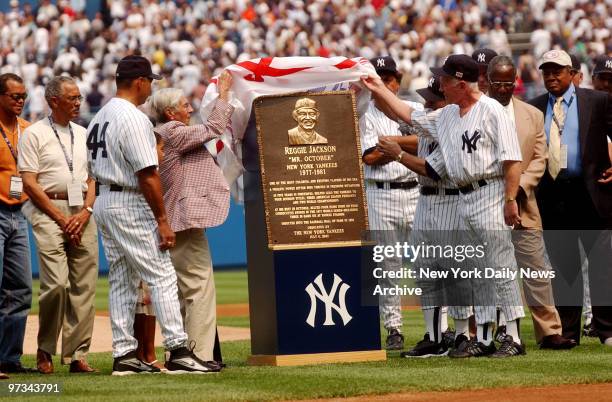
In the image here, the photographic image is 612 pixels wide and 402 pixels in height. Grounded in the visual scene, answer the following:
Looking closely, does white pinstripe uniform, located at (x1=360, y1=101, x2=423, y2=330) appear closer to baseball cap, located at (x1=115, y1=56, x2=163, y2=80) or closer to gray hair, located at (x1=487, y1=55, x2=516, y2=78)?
gray hair, located at (x1=487, y1=55, x2=516, y2=78)

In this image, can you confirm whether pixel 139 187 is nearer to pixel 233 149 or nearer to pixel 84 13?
pixel 233 149

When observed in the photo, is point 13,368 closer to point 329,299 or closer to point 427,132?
point 329,299

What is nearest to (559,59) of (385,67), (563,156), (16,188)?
(563,156)

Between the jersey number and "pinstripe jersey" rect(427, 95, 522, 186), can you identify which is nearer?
the jersey number

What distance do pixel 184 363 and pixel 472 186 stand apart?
2294 mm

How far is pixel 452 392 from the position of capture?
22.6ft

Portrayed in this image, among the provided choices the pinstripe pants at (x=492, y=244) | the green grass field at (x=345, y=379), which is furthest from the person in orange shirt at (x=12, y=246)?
the pinstripe pants at (x=492, y=244)

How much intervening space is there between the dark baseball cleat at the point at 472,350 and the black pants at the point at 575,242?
1.28 meters

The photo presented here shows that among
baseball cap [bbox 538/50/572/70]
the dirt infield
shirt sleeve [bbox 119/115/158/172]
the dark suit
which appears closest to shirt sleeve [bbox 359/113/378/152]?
the dark suit

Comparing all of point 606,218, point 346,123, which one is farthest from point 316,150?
point 606,218

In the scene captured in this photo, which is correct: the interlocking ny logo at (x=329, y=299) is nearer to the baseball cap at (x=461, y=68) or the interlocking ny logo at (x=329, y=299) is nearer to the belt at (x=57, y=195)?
the baseball cap at (x=461, y=68)

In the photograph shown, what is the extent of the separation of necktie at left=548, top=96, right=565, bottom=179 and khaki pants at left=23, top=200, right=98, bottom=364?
3559 millimetres

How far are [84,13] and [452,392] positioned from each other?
23.5 m

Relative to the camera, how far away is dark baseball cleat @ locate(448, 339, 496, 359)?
333 inches
